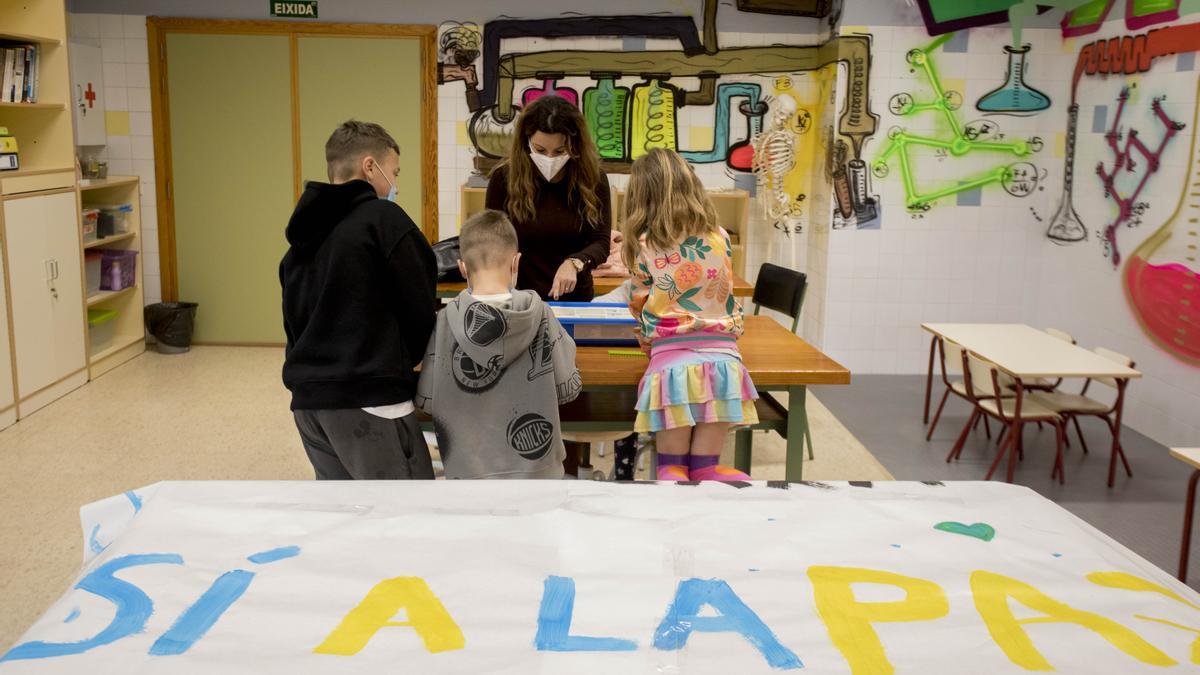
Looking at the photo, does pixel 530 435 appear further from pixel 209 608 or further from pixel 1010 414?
pixel 1010 414

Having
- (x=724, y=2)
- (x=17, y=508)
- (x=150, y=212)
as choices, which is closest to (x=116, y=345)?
(x=150, y=212)

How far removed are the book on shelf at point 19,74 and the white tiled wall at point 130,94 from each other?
133cm

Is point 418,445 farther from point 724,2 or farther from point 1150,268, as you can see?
point 724,2

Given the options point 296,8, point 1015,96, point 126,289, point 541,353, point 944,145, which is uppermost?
point 296,8

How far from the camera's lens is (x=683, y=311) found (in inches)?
113

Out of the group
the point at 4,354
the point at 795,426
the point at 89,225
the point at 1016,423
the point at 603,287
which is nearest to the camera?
the point at 795,426

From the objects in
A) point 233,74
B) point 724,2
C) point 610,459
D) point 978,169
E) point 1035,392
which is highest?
point 724,2

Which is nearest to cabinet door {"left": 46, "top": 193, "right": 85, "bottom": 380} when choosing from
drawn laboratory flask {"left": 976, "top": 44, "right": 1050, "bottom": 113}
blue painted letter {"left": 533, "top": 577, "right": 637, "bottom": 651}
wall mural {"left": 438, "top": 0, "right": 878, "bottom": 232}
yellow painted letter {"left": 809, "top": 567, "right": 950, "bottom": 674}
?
wall mural {"left": 438, "top": 0, "right": 878, "bottom": 232}

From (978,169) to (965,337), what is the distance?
2.08 meters

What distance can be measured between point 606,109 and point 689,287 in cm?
435

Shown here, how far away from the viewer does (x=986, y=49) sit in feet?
21.1

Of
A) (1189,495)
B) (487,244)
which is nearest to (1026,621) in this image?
(487,244)

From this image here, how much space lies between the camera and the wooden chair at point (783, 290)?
4793 millimetres

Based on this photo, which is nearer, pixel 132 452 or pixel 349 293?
pixel 349 293
